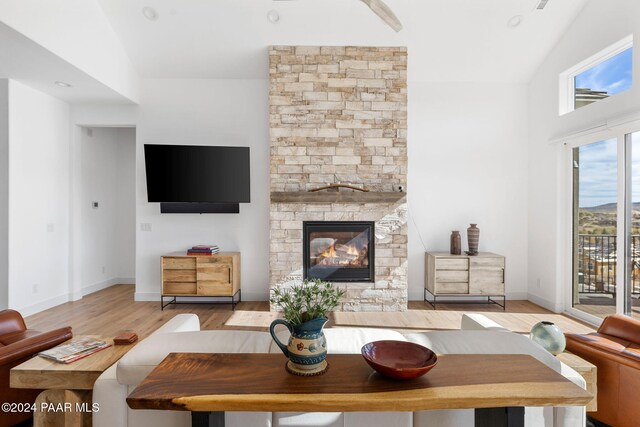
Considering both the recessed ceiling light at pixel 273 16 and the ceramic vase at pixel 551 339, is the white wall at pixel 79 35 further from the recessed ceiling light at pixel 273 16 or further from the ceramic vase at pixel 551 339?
the ceramic vase at pixel 551 339

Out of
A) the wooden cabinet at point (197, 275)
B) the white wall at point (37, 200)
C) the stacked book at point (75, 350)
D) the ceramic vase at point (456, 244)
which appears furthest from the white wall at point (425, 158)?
the stacked book at point (75, 350)

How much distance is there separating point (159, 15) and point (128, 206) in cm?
315

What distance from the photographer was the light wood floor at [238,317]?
377 centimetres

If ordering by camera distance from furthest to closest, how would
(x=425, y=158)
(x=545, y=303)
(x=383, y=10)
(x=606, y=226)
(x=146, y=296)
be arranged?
(x=425, y=158) < (x=146, y=296) < (x=545, y=303) < (x=606, y=226) < (x=383, y=10)

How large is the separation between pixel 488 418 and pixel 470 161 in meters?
4.33

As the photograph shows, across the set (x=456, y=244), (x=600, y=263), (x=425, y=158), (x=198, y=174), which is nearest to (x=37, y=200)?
(x=198, y=174)

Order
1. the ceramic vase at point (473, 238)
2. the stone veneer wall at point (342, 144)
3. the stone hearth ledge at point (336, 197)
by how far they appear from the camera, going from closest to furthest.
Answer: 1. the stone hearth ledge at point (336, 197)
2. the stone veneer wall at point (342, 144)
3. the ceramic vase at point (473, 238)

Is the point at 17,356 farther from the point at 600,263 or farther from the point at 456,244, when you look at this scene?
the point at 600,263

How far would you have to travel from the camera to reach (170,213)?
15.8 ft

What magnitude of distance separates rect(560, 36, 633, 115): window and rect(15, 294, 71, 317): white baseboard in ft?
22.9

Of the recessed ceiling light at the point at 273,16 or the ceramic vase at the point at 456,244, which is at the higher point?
the recessed ceiling light at the point at 273,16

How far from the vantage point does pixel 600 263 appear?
3.88 meters

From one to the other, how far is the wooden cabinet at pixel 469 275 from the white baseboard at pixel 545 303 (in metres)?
0.62

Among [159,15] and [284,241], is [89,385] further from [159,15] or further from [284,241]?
[159,15]
